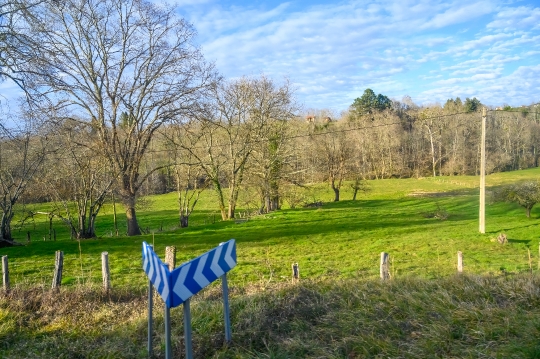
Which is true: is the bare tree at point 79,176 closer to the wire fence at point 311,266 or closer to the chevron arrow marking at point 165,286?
the wire fence at point 311,266

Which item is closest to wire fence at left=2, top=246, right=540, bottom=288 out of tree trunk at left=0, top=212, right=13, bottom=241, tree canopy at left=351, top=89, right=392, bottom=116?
tree trunk at left=0, top=212, right=13, bottom=241

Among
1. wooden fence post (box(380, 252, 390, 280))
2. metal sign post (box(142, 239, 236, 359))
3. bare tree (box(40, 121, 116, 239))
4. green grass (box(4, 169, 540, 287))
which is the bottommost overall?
green grass (box(4, 169, 540, 287))

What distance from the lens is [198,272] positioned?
3.62m

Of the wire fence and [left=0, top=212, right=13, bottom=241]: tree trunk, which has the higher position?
[left=0, top=212, right=13, bottom=241]: tree trunk

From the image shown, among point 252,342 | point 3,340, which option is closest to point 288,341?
point 252,342

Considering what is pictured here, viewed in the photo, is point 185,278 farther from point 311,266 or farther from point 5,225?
point 5,225

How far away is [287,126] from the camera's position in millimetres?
31203

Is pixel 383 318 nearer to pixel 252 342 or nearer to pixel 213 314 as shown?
pixel 252 342

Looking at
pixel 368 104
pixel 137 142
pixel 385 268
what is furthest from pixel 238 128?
pixel 368 104

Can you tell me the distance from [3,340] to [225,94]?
25451mm

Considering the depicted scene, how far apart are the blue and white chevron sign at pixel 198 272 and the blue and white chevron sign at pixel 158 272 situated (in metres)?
0.06

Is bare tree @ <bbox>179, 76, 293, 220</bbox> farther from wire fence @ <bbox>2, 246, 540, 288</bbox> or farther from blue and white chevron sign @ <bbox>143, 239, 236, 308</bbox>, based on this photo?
blue and white chevron sign @ <bbox>143, 239, 236, 308</bbox>

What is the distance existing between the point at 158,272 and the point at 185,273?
0.33 m

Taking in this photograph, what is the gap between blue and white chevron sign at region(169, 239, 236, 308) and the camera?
3314mm
